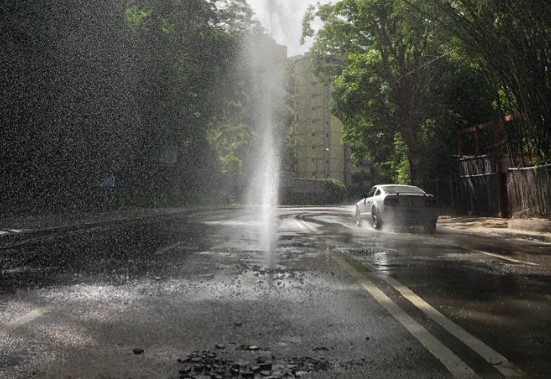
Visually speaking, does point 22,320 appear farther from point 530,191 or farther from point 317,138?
point 317,138

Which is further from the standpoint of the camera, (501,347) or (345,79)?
(345,79)

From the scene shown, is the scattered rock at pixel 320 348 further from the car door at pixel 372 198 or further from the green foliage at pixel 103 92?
the green foliage at pixel 103 92

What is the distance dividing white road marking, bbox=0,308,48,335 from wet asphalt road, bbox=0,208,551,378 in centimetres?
2

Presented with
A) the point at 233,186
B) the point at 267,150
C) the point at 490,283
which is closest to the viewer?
the point at 490,283

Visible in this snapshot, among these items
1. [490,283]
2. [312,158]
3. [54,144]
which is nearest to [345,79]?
[54,144]

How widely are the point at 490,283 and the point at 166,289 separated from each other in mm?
4007

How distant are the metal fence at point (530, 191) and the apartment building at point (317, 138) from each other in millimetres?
67057

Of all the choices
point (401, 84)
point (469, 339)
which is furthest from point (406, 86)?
point (469, 339)

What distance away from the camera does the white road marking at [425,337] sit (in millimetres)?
3463

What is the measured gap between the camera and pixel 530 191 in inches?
672

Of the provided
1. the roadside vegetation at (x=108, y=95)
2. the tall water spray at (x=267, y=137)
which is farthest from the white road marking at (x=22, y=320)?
the tall water spray at (x=267, y=137)

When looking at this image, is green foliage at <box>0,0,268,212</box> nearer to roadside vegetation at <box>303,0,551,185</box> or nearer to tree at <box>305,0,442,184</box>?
roadside vegetation at <box>303,0,551,185</box>

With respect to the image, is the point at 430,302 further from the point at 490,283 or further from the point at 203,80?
the point at 203,80

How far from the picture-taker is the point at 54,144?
22047 millimetres
